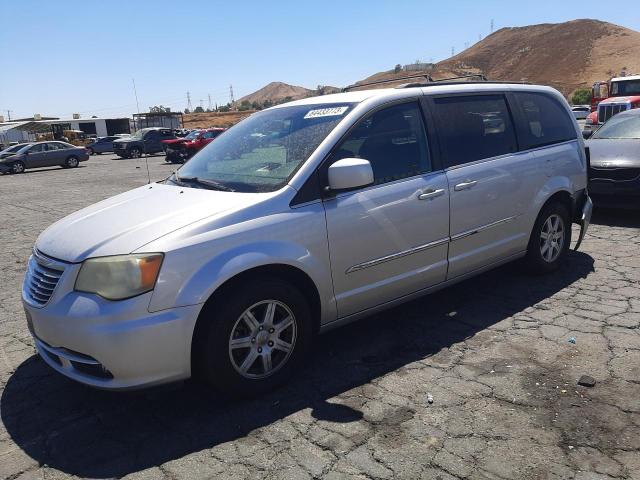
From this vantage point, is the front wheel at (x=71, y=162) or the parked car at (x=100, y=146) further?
the parked car at (x=100, y=146)

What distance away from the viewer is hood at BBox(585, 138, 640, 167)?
720cm

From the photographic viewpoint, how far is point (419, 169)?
12.9ft

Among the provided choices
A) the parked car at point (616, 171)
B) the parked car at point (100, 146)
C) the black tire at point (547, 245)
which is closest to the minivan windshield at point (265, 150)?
the black tire at point (547, 245)

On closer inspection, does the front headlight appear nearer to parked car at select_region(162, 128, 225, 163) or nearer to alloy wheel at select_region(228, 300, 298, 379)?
alloy wheel at select_region(228, 300, 298, 379)

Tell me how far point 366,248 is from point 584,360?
166cm

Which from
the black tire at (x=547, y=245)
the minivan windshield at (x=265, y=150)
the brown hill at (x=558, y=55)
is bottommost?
the black tire at (x=547, y=245)

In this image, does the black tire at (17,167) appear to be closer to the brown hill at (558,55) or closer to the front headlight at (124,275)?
the front headlight at (124,275)

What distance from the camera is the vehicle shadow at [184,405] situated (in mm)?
2852

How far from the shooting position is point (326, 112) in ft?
12.5

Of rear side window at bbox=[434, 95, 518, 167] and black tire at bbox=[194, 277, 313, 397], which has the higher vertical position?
rear side window at bbox=[434, 95, 518, 167]

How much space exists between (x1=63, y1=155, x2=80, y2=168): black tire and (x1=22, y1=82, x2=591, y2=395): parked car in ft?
89.5

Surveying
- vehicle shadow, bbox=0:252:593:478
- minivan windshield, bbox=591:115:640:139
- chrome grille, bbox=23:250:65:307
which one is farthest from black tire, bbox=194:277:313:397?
minivan windshield, bbox=591:115:640:139

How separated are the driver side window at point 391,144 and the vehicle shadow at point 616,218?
4.66m

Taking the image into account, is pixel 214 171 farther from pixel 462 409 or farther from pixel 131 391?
pixel 462 409
